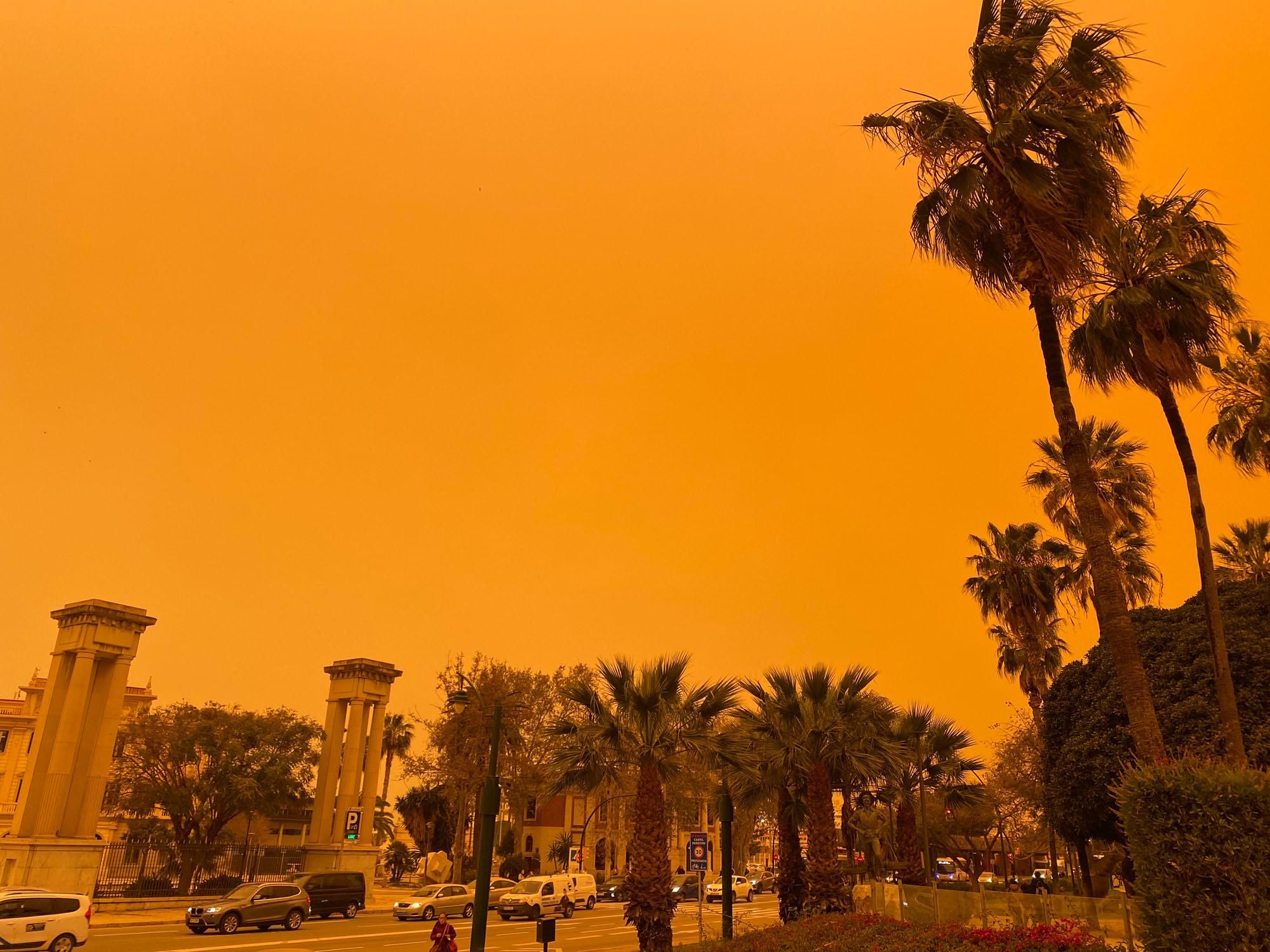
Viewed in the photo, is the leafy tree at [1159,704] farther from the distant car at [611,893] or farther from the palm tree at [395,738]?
the palm tree at [395,738]

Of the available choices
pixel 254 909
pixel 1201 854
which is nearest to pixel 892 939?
pixel 1201 854

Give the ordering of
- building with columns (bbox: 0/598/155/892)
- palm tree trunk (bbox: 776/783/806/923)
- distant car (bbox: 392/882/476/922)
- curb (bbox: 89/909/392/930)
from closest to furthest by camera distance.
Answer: palm tree trunk (bbox: 776/783/806/923) → curb (bbox: 89/909/392/930) → building with columns (bbox: 0/598/155/892) → distant car (bbox: 392/882/476/922)

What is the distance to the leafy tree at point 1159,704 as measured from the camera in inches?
880

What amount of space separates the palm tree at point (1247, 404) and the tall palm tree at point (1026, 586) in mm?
13496

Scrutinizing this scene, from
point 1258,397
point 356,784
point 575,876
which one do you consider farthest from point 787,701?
point 356,784

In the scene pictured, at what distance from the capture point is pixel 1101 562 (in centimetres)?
1302

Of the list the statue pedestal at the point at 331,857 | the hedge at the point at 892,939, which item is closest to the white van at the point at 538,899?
the statue pedestal at the point at 331,857

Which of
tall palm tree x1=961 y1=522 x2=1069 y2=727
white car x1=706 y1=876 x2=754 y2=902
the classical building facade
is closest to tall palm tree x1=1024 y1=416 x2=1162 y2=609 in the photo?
tall palm tree x1=961 y1=522 x2=1069 y2=727

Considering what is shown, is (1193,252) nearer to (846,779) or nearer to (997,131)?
(997,131)

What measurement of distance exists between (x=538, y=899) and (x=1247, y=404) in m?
36.0

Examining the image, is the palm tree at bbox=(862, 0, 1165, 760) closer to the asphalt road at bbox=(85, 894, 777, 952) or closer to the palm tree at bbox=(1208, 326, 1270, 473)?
the palm tree at bbox=(1208, 326, 1270, 473)

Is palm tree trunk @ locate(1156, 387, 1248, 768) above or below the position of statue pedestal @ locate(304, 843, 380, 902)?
above

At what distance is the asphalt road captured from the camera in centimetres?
2498

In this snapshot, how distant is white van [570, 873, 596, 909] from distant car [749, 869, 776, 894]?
22805mm
